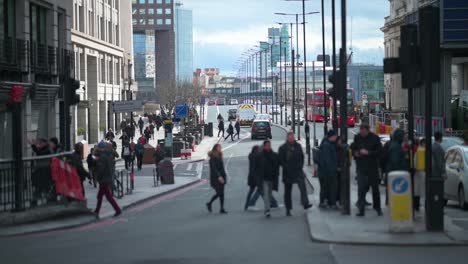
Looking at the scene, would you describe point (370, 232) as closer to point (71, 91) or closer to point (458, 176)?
point (458, 176)

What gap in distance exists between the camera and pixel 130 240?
600 inches

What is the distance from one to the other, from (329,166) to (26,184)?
21.8 ft

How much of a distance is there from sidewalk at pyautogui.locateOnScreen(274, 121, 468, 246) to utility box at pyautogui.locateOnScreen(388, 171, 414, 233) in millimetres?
197

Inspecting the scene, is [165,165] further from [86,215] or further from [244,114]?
[244,114]

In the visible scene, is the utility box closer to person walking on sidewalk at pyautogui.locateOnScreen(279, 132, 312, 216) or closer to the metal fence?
person walking on sidewalk at pyautogui.locateOnScreen(279, 132, 312, 216)

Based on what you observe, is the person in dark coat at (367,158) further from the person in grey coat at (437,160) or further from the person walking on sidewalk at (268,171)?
the person walking on sidewalk at (268,171)

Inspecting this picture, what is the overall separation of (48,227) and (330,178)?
248 inches

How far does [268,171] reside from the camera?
18719 millimetres

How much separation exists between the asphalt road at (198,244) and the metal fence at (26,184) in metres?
1.33

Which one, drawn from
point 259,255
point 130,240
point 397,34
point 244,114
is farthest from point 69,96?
point 244,114

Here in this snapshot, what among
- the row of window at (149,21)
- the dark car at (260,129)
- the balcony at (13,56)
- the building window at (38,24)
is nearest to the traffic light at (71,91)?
the balcony at (13,56)

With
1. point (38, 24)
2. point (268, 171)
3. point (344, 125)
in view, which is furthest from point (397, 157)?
point (38, 24)

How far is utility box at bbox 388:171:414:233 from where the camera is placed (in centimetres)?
1465

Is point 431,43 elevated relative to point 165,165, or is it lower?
elevated
